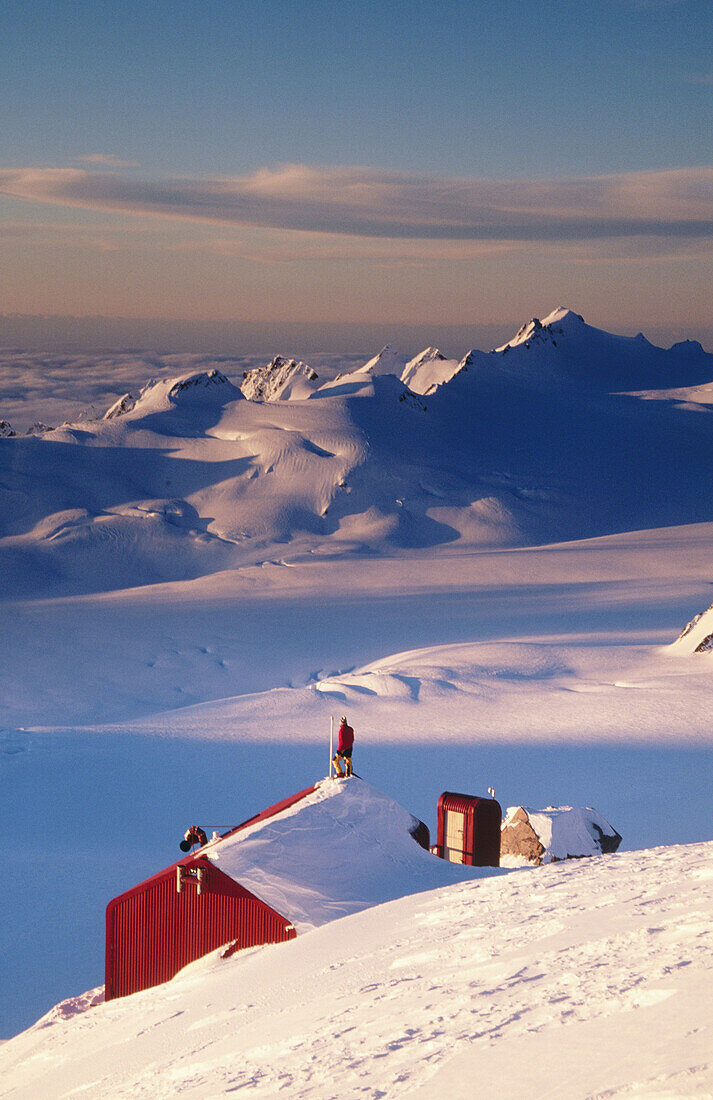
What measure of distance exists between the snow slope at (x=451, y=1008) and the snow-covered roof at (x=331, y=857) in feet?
2.75

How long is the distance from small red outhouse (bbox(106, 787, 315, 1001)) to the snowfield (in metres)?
0.56

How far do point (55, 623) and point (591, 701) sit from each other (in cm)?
2297

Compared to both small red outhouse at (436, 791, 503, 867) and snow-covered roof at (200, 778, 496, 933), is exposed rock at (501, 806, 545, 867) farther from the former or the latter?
snow-covered roof at (200, 778, 496, 933)

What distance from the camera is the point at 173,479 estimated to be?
6412 centimetres

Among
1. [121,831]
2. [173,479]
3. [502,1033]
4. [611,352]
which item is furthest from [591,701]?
[611,352]

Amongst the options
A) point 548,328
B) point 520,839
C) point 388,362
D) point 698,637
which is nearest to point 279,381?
point 388,362

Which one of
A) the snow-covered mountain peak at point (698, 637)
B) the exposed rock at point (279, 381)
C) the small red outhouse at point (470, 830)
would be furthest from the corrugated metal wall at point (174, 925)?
the exposed rock at point (279, 381)

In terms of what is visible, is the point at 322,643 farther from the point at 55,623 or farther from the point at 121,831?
the point at 121,831

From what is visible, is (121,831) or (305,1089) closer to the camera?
(305,1089)

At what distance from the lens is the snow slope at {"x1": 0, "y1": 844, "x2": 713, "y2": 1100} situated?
604cm

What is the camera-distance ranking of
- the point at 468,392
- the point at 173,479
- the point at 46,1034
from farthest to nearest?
the point at 468,392, the point at 173,479, the point at 46,1034

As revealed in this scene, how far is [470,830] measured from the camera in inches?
578

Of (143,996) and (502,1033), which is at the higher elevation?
(502,1033)

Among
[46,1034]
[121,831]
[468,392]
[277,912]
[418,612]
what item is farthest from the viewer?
[468,392]
